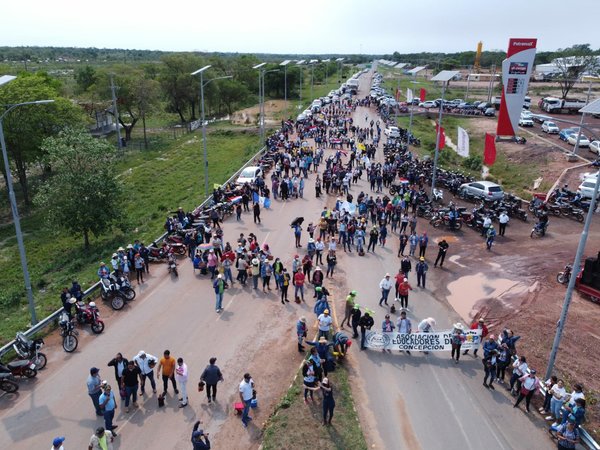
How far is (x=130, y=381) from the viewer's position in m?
12.0

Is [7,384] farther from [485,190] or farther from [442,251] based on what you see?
[485,190]

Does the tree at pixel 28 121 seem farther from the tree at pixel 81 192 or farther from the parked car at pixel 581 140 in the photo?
the parked car at pixel 581 140

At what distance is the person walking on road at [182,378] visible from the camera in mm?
12016

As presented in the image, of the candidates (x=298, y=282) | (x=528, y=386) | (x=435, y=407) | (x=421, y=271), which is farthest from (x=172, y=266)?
(x=528, y=386)

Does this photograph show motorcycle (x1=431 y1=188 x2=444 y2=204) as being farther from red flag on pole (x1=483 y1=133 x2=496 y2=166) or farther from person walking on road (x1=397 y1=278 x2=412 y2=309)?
person walking on road (x1=397 y1=278 x2=412 y2=309)

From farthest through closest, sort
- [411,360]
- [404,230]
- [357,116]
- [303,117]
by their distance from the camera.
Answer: [357,116] → [303,117] → [404,230] → [411,360]

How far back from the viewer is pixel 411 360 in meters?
14.7

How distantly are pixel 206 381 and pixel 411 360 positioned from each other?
21.0 ft

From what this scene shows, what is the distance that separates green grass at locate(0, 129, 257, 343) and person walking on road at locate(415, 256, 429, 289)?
14072mm

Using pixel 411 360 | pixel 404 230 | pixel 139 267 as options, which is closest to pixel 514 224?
pixel 404 230

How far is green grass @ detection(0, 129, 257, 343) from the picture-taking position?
2136 centimetres

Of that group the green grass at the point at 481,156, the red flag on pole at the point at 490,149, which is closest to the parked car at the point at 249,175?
the red flag on pole at the point at 490,149

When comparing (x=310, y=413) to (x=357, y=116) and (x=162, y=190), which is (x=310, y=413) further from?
(x=357, y=116)

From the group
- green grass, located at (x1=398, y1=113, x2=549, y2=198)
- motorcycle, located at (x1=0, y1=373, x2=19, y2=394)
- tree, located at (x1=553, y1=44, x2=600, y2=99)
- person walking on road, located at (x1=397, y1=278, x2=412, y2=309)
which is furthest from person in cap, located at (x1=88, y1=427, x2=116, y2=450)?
tree, located at (x1=553, y1=44, x2=600, y2=99)
